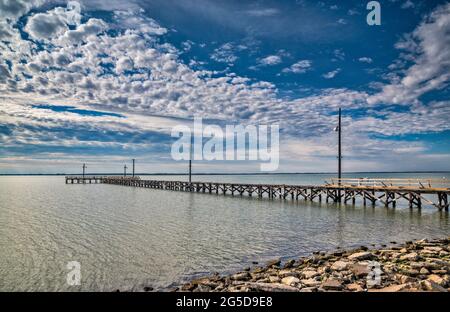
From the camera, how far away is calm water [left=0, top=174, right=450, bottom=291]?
11305 mm

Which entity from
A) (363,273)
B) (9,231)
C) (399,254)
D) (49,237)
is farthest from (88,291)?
(9,231)

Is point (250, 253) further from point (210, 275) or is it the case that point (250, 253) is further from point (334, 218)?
point (334, 218)

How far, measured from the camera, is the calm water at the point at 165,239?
11.3m

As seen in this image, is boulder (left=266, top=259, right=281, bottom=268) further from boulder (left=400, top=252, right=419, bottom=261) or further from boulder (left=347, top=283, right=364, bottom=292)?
boulder (left=400, top=252, right=419, bottom=261)

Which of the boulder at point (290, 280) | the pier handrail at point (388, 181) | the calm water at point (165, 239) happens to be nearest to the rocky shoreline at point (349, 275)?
the boulder at point (290, 280)

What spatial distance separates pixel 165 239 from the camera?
17.1 m

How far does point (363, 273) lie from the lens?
9250 millimetres

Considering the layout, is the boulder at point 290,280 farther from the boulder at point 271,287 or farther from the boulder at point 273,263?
the boulder at point 273,263

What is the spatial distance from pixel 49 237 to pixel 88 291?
1003 centimetres

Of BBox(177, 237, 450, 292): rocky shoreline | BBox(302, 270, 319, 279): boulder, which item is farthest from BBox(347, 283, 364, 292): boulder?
BBox(302, 270, 319, 279): boulder

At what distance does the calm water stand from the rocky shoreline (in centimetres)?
178

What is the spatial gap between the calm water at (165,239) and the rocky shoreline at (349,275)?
1780 millimetres

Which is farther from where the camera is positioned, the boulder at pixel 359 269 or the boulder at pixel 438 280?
the boulder at pixel 359 269

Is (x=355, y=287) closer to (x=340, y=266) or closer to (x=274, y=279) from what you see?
(x=340, y=266)
